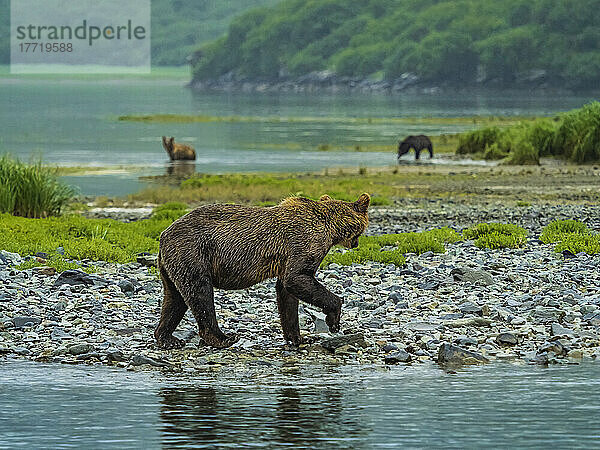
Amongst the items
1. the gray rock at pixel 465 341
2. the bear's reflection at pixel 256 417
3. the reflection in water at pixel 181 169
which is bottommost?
the bear's reflection at pixel 256 417

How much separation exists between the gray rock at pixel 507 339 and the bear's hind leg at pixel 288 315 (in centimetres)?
218

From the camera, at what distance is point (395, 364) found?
11312 millimetres

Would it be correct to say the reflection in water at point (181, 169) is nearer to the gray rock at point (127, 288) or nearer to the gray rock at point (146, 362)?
the gray rock at point (127, 288)

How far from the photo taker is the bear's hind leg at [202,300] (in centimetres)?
1141

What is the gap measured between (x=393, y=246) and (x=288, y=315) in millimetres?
7710

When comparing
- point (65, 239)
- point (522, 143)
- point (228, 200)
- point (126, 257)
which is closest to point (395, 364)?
point (126, 257)

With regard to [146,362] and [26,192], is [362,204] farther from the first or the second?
[26,192]

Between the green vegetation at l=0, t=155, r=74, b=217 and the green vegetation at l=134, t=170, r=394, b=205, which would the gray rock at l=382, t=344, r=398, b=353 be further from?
the green vegetation at l=134, t=170, r=394, b=205

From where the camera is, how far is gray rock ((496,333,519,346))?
1201 centimetres

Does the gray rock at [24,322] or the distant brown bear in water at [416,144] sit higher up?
the distant brown bear in water at [416,144]

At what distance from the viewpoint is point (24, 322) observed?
12.7 metres

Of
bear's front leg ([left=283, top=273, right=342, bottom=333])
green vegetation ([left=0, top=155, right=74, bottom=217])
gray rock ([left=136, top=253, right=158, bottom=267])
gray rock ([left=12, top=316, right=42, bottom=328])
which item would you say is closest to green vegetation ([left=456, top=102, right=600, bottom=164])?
green vegetation ([left=0, top=155, right=74, bottom=217])

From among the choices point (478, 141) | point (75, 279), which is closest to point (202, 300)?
point (75, 279)

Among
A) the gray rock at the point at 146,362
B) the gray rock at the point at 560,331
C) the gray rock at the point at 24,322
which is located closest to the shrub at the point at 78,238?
the gray rock at the point at 24,322
